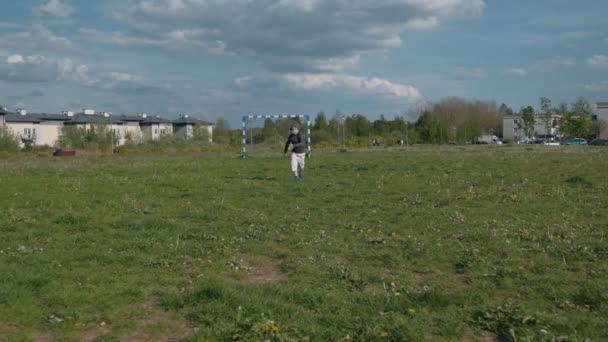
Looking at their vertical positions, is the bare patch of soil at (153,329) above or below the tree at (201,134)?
below

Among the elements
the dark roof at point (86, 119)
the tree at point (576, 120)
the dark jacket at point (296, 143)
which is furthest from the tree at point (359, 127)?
the dark jacket at point (296, 143)

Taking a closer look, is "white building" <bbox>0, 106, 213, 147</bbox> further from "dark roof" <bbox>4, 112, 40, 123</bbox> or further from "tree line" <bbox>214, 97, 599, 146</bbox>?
"tree line" <bbox>214, 97, 599, 146</bbox>

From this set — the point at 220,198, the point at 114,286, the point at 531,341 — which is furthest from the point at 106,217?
the point at 531,341

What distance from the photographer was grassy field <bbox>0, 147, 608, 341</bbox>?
6.33 m

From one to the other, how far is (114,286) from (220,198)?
8603mm

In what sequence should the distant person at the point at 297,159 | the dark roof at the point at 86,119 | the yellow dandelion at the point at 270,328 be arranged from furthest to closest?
1. the dark roof at the point at 86,119
2. the distant person at the point at 297,159
3. the yellow dandelion at the point at 270,328

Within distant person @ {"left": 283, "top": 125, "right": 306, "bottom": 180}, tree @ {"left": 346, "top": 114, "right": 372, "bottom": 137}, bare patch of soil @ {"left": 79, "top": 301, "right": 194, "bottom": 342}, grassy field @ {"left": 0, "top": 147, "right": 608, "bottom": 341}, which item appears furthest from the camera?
tree @ {"left": 346, "top": 114, "right": 372, "bottom": 137}

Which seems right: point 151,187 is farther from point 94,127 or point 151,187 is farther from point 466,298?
point 94,127

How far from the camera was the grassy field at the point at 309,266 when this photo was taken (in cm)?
633

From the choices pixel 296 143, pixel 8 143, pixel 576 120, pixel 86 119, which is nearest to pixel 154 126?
pixel 86 119

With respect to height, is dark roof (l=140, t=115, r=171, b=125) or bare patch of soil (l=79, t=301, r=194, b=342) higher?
dark roof (l=140, t=115, r=171, b=125)

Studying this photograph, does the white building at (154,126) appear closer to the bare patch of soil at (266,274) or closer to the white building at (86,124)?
the white building at (86,124)

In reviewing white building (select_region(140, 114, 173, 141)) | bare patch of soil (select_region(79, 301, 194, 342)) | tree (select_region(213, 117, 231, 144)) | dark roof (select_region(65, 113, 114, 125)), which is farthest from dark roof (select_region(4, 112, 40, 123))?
bare patch of soil (select_region(79, 301, 194, 342))

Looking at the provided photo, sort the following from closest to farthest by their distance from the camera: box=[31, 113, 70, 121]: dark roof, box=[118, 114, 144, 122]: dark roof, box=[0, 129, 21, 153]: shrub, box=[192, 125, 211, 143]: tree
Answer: box=[0, 129, 21, 153]: shrub < box=[192, 125, 211, 143]: tree < box=[31, 113, 70, 121]: dark roof < box=[118, 114, 144, 122]: dark roof
